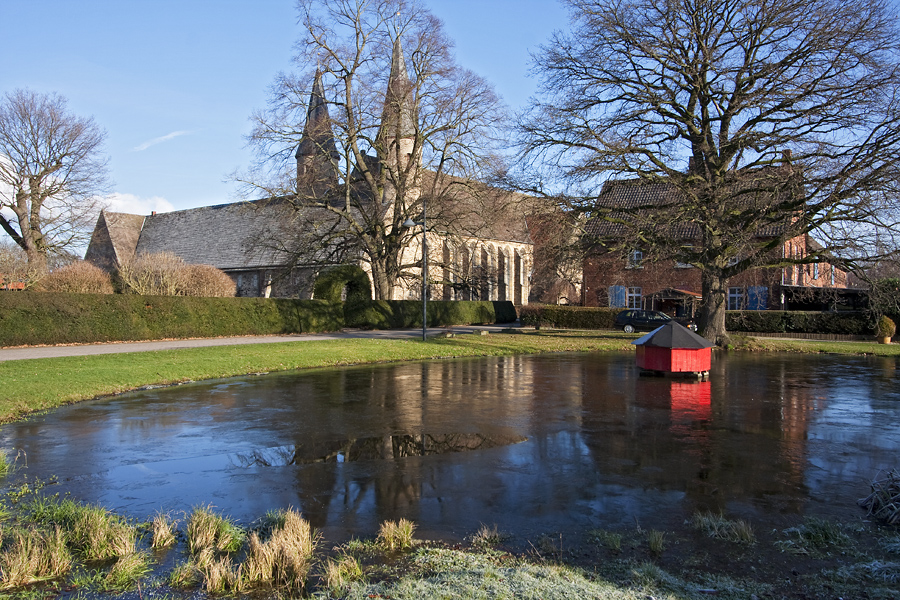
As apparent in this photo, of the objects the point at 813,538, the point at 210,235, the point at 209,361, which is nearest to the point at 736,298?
the point at 209,361

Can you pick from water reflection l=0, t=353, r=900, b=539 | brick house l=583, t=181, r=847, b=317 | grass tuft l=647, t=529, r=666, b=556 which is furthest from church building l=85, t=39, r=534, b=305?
grass tuft l=647, t=529, r=666, b=556

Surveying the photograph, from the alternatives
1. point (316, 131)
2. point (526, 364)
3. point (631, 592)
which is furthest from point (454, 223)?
point (631, 592)

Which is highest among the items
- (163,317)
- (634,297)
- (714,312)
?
(634,297)

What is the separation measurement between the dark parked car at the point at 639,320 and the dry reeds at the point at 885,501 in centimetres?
2908

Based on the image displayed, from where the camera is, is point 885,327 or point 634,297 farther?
point 634,297

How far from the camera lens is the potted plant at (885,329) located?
2970cm

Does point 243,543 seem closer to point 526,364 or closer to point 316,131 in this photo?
point 526,364

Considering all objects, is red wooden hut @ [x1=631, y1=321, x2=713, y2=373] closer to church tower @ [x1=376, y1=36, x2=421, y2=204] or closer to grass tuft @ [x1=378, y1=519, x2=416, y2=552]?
grass tuft @ [x1=378, y1=519, x2=416, y2=552]

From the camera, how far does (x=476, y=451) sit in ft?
27.1

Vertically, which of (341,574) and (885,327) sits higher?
(885,327)

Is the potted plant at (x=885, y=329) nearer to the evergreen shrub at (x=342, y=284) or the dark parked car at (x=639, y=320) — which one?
the dark parked car at (x=639, y=320)

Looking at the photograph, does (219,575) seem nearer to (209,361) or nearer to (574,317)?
(209,361)

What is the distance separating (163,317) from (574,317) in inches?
897

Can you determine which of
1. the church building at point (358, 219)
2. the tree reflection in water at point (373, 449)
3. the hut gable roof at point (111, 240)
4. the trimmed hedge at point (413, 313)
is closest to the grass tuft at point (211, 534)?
the tree reflection in water at point (373, 449)
